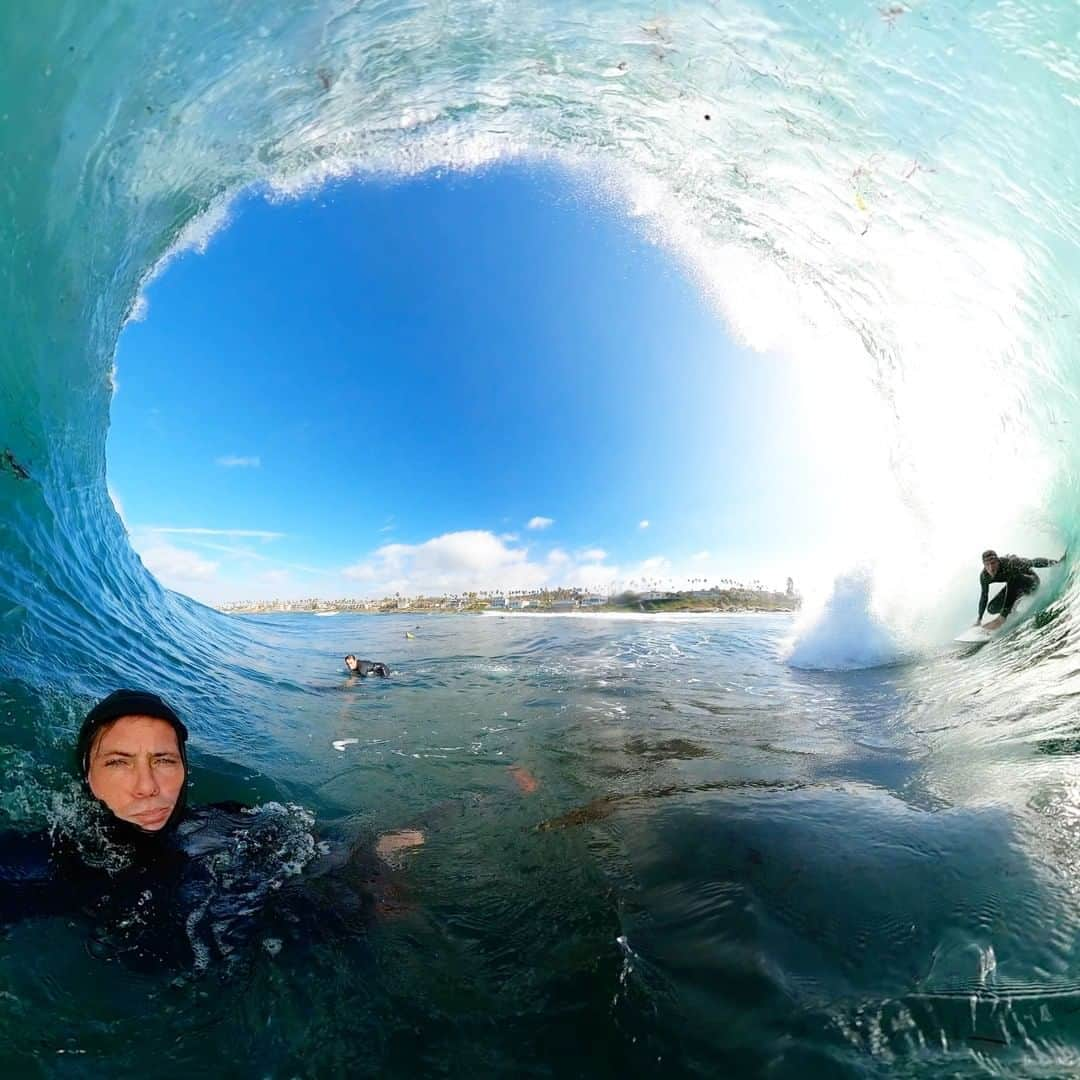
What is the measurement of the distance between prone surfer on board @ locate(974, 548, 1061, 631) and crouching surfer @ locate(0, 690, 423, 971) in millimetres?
12529

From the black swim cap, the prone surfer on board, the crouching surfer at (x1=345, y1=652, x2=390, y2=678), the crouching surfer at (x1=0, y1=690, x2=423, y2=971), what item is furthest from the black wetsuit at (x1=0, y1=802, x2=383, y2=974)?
the prone surfer on board

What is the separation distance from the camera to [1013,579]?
36.1 feet

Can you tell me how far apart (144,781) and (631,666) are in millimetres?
10798

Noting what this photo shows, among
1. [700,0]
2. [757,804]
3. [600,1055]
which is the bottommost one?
[600,1055]

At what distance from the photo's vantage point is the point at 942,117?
6.71 meters

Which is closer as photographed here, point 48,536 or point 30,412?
point 30,412

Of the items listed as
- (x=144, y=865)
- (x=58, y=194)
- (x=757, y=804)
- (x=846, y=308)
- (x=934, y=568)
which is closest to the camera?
(x=144, y=865)

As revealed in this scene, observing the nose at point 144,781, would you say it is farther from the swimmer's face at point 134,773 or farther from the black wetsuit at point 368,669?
→ the black wetsuit at point 368,669

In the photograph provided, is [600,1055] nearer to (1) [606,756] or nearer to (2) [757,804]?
(2) [757,804]

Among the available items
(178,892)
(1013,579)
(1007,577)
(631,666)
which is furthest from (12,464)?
(1013,579)

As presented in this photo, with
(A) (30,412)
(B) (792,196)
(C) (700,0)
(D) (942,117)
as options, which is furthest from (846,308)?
(A) (30,412)

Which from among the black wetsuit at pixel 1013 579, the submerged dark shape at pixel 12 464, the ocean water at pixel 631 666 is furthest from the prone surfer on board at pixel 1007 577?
the submerged dark shape at pixel 12 464

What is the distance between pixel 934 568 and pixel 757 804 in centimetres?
1208

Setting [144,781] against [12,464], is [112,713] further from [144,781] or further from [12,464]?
[12,464]
